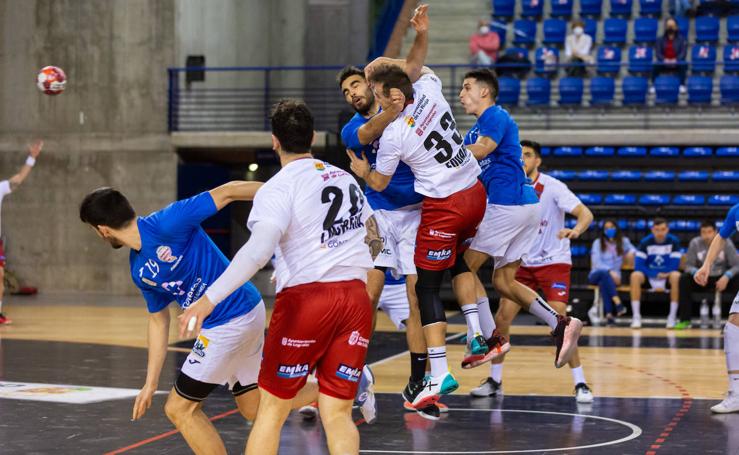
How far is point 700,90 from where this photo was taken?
777 inches

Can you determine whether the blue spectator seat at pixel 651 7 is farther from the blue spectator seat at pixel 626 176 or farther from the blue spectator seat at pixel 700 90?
the blue spectator seat at pixel 626 176

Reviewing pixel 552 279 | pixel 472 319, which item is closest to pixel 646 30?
pixel 552 279

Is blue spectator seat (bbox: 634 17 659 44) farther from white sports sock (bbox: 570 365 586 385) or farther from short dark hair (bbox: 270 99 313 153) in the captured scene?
short dark hair (bbox: 270 99 313 153)

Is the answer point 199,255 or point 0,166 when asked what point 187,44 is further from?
point 199,255

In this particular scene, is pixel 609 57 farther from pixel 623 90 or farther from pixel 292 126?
pixel 292 126

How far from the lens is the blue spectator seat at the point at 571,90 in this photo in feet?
66.0

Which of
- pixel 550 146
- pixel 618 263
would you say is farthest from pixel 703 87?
pixel 618 263

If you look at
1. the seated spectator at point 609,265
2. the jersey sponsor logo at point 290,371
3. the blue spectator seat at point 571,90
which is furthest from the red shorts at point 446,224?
the blue spectator seat at point 571,90

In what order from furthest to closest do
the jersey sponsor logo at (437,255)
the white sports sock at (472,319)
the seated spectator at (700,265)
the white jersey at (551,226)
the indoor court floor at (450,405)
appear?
the seated spectator at (700,265)
the white jersey at (551,226)
the white sports sock at (472,319)
the jersey sponsor logo at (437,255)
the indoor court floor at (450,405)

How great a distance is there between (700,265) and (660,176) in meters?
3.27

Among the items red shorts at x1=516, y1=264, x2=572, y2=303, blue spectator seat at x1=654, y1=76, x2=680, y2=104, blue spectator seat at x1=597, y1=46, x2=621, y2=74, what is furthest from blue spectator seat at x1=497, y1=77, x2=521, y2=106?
red shorts at x1=516, y1=264, x2=572, y2=303

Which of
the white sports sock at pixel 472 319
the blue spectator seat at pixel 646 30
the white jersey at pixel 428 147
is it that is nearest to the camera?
the white jersey at pixel 428 147

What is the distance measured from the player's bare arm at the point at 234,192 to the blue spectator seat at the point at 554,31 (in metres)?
17.2

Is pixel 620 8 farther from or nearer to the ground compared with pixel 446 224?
farther from the ground
